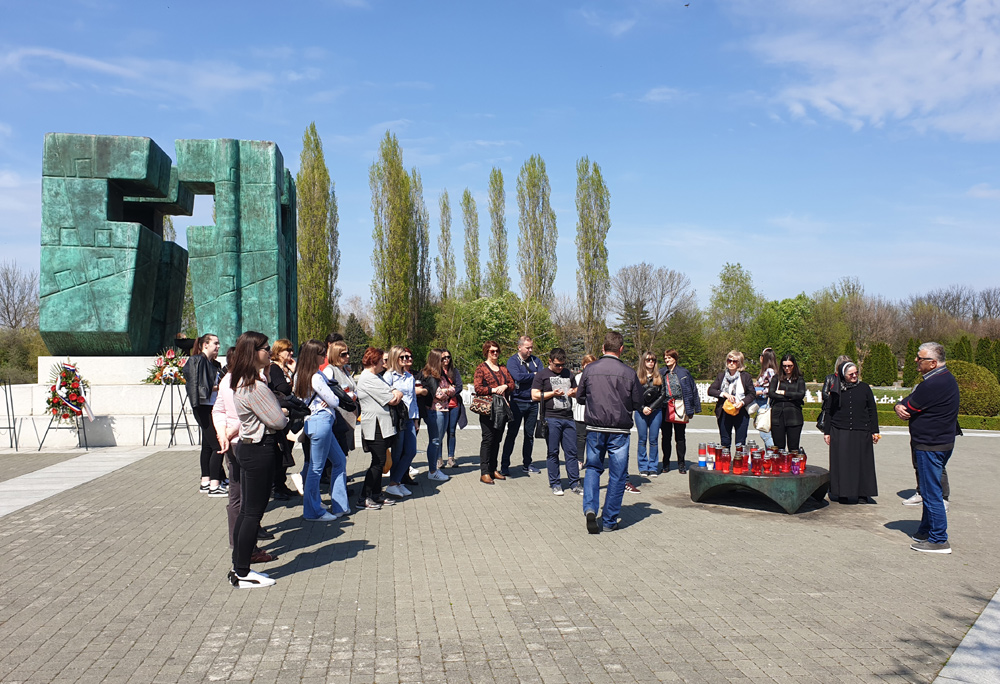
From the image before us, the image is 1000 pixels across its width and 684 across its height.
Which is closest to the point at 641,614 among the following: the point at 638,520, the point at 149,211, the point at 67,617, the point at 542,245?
the point at 638,520

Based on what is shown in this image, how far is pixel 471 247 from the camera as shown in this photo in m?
44.6

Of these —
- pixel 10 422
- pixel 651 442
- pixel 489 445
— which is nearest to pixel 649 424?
pixel 651 442

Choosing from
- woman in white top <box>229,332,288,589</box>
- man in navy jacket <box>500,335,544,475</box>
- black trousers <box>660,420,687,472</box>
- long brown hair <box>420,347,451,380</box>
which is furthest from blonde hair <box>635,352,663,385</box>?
woman in white top <box>229,332,288,589</box>

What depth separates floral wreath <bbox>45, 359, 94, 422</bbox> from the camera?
11.8 m

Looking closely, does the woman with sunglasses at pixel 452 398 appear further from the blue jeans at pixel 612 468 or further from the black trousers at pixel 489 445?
the blue jeans at pixel 612 468

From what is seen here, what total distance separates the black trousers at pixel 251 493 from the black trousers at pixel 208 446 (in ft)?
10.2

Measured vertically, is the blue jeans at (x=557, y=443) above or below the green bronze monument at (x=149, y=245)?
below

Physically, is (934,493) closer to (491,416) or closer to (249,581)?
(491,416)

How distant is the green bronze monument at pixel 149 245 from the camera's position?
12.9m

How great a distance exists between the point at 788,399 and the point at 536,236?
3215 centimetres

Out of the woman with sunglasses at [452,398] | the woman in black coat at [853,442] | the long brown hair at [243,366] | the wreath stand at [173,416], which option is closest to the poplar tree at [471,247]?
the wreath stand at [173,416]

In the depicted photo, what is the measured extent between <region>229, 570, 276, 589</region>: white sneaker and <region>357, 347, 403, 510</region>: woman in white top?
2345mm

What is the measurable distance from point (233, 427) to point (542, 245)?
1433 inches

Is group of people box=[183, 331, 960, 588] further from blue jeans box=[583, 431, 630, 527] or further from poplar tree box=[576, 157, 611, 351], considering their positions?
poplar tree box=[576, 157, 611, 351]
